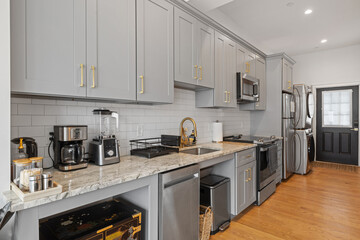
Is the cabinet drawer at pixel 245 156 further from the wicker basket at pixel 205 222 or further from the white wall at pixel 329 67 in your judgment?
the white wall at pixel 329 67

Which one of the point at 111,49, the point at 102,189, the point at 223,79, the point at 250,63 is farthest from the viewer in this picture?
the point at 250,63

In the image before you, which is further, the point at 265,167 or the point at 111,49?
the point at 265,167

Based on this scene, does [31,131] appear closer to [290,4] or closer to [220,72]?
[220,72]

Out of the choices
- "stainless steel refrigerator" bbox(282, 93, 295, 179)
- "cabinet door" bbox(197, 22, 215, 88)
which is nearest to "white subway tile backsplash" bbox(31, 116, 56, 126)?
"cabinet door" bbox(197, 22, 215, 88)

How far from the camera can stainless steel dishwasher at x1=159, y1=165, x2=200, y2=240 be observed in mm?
1639

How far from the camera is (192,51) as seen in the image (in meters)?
2.49

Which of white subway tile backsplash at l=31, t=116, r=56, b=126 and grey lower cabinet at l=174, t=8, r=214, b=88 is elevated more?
grey lower cabinet at l=174, t=8, r=214, b=88

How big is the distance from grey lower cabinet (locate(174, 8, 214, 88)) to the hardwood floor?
1.84 metres

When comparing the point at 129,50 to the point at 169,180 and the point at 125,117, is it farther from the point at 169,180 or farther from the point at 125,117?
the point at 169,180

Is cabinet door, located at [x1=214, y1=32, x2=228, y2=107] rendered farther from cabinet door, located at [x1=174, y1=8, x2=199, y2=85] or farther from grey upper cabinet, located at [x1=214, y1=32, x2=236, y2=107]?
cabinet door, located at [x1=174, y1=8, x2=199, y2=85]

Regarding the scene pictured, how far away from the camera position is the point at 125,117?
86.2 inches

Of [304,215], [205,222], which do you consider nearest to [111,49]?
[205,222]

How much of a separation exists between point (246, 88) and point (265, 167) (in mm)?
1349

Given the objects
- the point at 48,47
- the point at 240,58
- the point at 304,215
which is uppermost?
the point at 240,58
